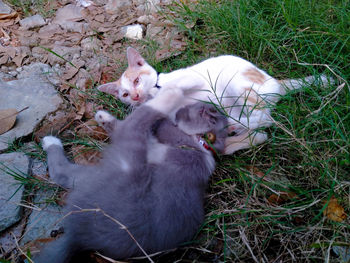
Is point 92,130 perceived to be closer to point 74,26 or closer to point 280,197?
point 280,197

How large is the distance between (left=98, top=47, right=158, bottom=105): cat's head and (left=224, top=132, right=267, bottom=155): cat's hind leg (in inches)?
33.4

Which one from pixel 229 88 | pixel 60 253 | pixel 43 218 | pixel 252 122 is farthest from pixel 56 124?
pixel 252 122

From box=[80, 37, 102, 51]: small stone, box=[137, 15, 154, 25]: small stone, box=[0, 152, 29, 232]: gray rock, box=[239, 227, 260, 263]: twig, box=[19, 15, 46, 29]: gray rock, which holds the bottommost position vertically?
box=[0, 152, 29, 232]: gray rock

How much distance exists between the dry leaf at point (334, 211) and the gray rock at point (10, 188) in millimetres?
1653

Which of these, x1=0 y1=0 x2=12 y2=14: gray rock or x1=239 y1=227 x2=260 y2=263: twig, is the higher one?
x1=0 y1=0 x2=12 y2=14: gray rock

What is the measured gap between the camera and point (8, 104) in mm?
2141

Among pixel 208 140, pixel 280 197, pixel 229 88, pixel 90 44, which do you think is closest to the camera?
pixel 280 197

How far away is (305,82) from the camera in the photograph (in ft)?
5.83

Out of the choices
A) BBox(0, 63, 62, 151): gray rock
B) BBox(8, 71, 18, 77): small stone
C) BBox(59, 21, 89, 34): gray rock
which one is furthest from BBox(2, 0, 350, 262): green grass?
BBox(59, 21, 89, 34): gray rock

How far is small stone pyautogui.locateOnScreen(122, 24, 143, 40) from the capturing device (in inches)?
111

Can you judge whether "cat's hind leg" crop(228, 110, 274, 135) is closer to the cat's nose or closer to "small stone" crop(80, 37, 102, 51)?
the cat's nose

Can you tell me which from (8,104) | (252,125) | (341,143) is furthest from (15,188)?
(341,143)

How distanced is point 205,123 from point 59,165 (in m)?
0.95

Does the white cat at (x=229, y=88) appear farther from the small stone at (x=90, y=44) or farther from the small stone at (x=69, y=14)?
the small stone at (x=69, y=14)
